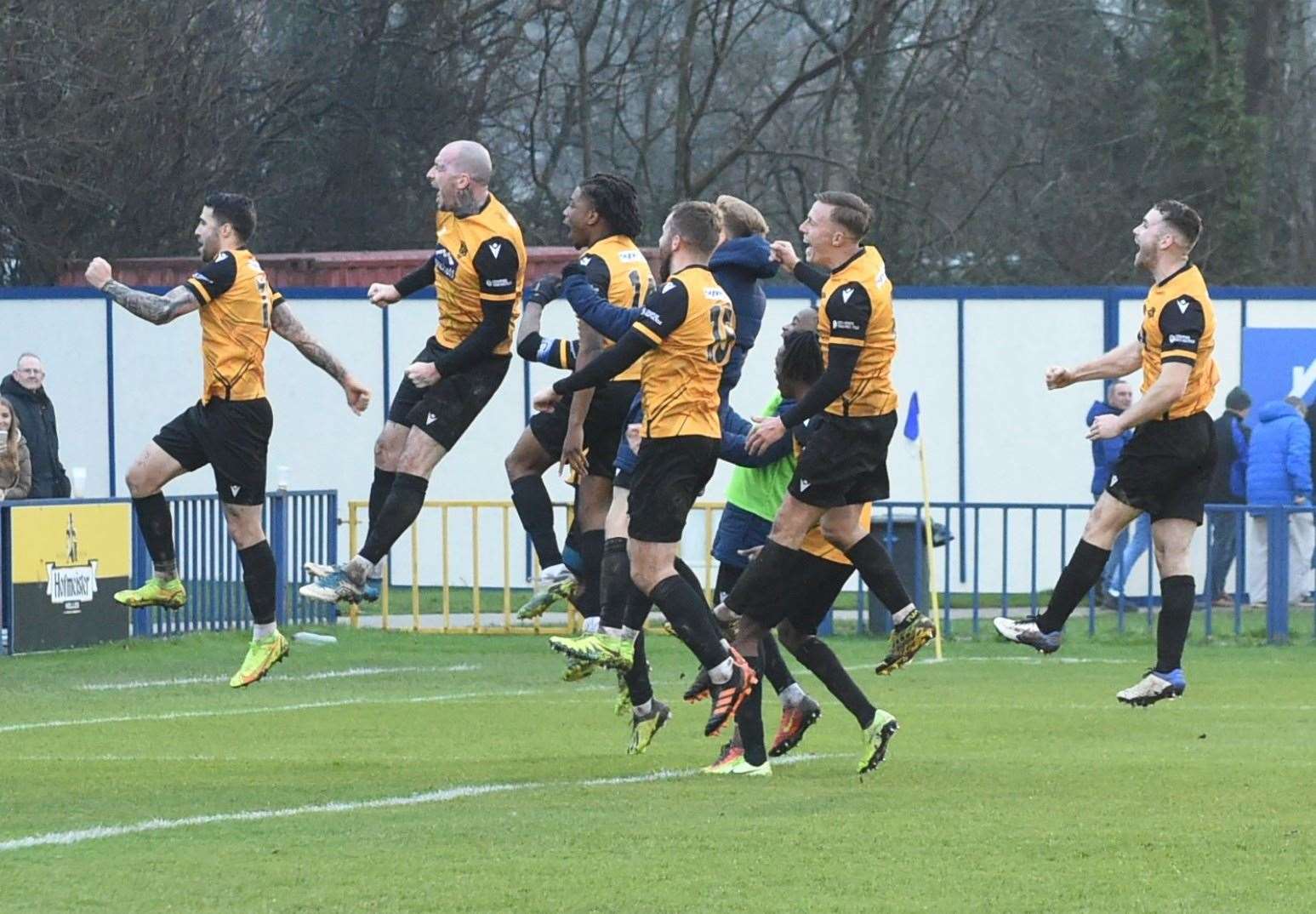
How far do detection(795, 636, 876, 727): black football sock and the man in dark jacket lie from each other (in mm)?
10066

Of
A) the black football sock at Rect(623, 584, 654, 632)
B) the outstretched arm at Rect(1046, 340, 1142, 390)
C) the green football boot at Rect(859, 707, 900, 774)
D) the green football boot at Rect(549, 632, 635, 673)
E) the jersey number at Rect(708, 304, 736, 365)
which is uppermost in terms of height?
the jersey number at Rect(708, 304, 736, 365)

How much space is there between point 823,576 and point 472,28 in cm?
2389

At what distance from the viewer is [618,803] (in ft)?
31.9

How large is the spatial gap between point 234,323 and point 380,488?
1.12 m

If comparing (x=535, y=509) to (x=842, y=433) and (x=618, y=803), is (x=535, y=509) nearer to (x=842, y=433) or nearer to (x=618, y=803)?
(x=842, y=433)

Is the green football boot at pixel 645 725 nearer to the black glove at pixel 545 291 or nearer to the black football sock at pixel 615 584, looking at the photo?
the black football sock at pixel 615 584

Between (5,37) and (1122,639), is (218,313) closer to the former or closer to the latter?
(1122,639)

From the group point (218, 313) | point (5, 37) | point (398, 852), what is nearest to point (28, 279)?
point (5, 37)

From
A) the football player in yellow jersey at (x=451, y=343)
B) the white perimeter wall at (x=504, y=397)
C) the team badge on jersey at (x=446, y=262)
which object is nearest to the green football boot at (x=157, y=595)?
the football player in yellow jersey at (x=451, y=343)

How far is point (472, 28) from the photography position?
110 feet

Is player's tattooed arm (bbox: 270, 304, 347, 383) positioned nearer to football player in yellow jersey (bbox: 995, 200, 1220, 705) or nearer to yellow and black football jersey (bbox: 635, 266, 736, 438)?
yellow and black football jersey (bbox: 635, 266, 736, 438)

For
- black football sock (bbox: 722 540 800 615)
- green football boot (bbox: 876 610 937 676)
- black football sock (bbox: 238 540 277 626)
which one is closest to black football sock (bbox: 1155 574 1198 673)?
green football boot (bbox: 876 610 937 676)

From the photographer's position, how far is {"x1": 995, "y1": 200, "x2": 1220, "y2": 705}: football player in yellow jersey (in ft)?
35.0

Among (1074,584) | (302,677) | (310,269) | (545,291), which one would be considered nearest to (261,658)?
(545,291)
